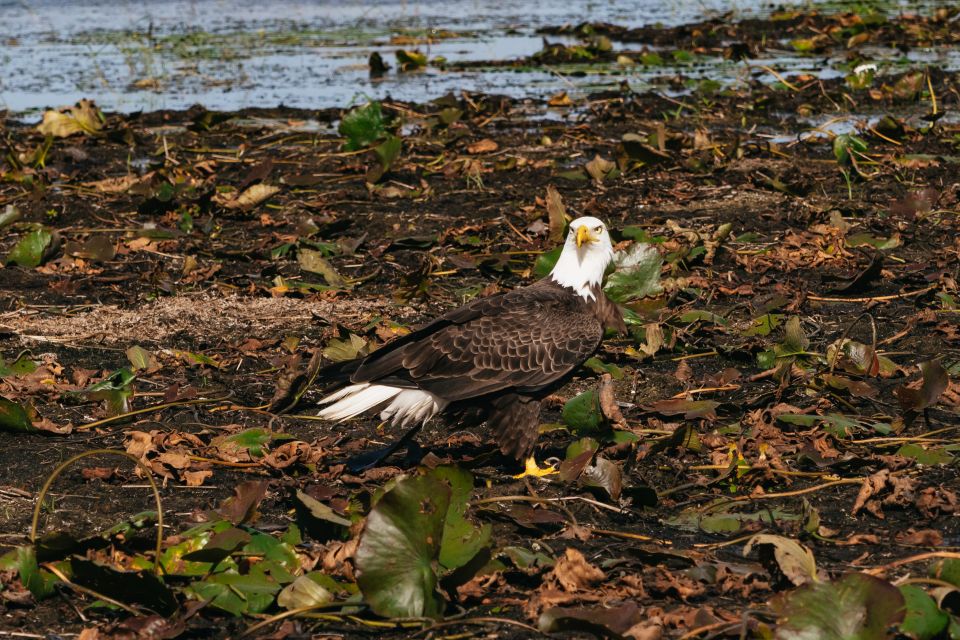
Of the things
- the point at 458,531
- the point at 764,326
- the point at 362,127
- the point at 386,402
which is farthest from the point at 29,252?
the point at 458,531

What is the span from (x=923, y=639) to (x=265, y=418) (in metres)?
3.21

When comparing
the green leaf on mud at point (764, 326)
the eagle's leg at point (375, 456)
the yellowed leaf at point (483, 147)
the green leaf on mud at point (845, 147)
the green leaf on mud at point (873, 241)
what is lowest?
the eagle's leg at point (375, 456)

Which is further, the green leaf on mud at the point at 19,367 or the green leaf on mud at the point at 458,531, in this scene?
the green leaf on mud at the point at 19,367

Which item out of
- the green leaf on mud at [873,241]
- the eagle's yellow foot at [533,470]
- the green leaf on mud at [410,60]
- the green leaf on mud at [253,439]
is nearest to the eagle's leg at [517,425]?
the eagle's yellow foot at [533,470]

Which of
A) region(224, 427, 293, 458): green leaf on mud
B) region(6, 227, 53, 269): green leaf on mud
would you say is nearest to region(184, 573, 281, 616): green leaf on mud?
region(224, 427, 293, 458): green leaf on mud

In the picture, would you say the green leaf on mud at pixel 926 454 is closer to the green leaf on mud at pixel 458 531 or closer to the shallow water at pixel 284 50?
the green leaf on mud at pixel 458 531

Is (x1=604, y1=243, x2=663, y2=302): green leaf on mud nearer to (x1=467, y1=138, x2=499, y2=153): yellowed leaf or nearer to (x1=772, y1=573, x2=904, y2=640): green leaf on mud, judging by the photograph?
(x1=772, y1=573, x2=904, y2=640): green leaf on mud

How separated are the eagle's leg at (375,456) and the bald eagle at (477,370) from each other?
11 cm

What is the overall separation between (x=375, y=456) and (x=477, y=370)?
56 cm

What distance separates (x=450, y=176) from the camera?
388 inches

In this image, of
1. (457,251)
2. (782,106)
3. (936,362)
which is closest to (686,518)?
(936,362)

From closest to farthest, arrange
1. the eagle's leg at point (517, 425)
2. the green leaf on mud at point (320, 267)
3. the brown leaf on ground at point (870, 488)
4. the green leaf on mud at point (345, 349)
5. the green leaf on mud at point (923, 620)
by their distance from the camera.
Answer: the green leaf on mud at point (923, 620) < the brown leaf on ground at point (870, 488) < the eagle's leg at point (517, 425) < the green leaf on mud at point (345, 349) < the green leaf on mud at point (320, 267)

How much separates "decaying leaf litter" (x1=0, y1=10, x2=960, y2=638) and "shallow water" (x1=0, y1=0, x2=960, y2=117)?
111 inches

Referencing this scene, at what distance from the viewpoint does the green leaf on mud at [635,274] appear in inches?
260
